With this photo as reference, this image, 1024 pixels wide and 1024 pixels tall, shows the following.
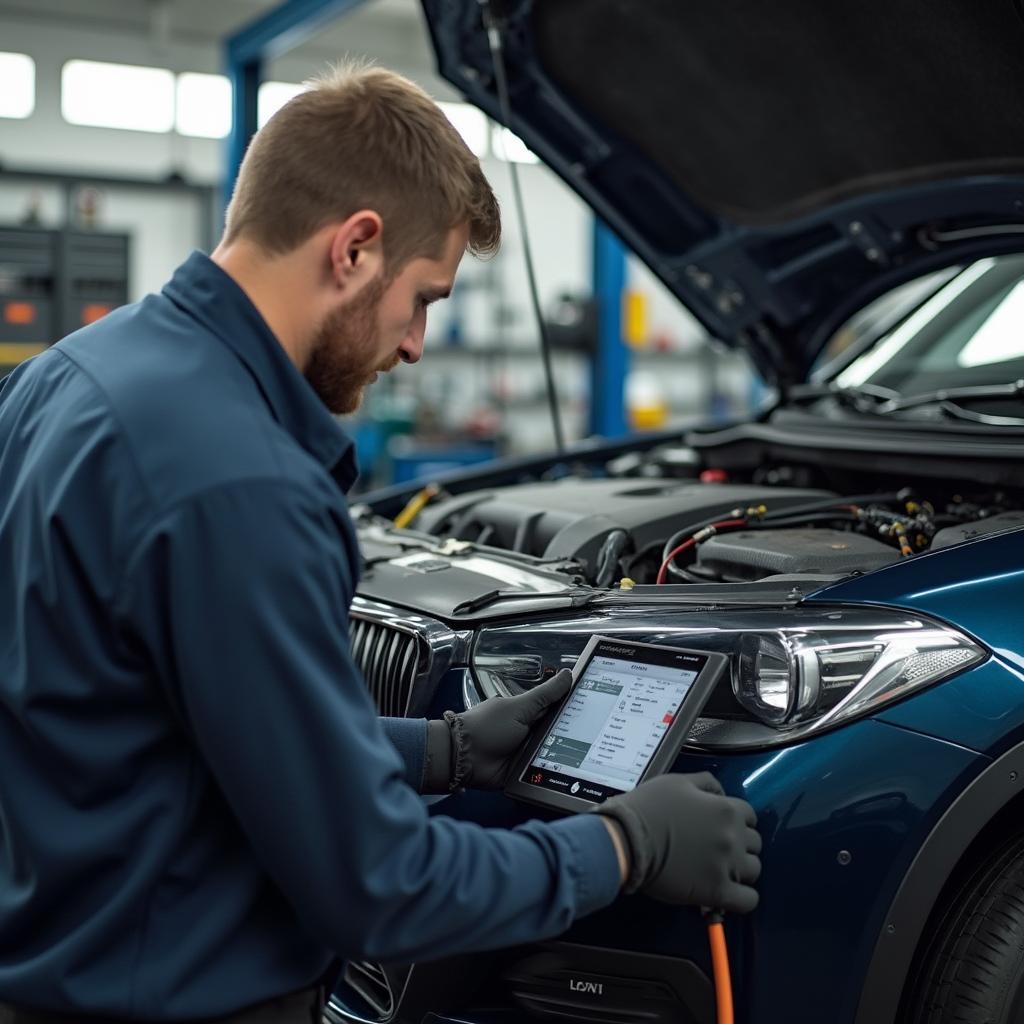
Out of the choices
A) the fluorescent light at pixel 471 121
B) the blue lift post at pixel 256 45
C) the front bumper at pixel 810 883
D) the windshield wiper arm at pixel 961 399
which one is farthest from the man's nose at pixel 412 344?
the fluorescent light at pixel 471 121

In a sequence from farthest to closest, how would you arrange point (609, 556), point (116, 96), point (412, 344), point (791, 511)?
point (116, 96) < point (791, 511) < point (609, 556) < point (412, 344)

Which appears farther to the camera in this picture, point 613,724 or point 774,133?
point 774,133

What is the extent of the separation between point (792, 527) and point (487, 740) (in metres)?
0.82

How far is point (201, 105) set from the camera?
1234cm

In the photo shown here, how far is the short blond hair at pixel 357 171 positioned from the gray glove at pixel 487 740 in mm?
636

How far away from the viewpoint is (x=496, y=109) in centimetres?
288

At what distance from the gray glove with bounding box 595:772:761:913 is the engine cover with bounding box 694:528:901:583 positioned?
0.54 meters

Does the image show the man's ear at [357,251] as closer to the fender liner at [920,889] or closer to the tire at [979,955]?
the fender liner at [920,889]

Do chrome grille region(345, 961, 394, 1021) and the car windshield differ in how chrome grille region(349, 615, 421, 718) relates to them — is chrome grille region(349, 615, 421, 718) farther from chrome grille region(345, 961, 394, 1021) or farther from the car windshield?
the car windshield

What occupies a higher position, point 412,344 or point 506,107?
point 506,107

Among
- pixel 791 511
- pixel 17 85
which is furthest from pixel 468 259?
pixel 791 511

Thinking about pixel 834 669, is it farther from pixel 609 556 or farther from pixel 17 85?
pixel 17 85

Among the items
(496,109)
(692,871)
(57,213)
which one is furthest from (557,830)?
(57,213)

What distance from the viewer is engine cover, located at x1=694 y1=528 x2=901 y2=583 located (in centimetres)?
190
